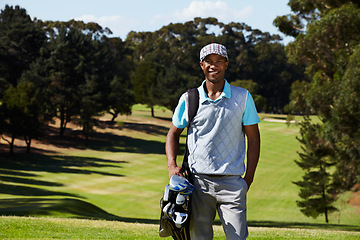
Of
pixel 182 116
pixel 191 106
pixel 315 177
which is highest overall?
pixel 191 106

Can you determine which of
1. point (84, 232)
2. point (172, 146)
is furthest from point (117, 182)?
point (172, 146)

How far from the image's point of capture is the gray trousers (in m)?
4.52

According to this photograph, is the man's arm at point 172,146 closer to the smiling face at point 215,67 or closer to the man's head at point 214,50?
the smiling face at point 215,67

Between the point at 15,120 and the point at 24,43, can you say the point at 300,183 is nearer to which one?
the point at 15,120

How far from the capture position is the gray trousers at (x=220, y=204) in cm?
452

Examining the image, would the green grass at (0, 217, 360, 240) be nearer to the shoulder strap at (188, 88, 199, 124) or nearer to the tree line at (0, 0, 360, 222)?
the shoulder strap at (188, 88, 199, 124)

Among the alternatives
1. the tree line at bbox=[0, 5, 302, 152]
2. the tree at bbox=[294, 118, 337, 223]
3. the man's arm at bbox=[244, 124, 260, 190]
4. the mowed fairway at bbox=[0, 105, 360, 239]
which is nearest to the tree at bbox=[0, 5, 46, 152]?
the tree line at bbox=[0, 5, 302, 152]

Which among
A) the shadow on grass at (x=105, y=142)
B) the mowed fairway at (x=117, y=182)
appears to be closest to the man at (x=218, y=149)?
the mowed fairway at (x=117, y=182)

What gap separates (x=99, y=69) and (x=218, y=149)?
67954mm

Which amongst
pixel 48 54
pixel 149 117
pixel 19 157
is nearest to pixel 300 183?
pixel 19 157

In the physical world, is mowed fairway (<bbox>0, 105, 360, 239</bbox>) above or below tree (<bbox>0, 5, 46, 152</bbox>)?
below

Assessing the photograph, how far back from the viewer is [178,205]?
4457 mm

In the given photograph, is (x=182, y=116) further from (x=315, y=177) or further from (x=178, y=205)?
(x=315, y=177)

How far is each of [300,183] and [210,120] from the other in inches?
1262
